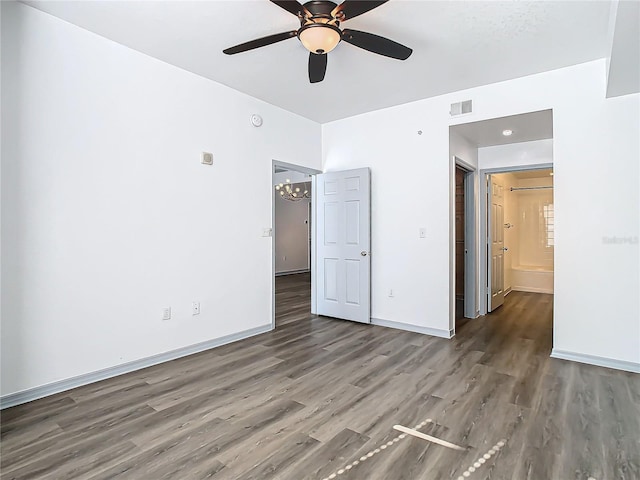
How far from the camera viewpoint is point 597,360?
329 cm

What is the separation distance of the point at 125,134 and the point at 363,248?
2.95m

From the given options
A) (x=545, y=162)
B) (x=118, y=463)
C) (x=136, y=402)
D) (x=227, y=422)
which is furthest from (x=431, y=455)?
(x=545, y=162)

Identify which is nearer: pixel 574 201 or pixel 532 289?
pixel 574 201

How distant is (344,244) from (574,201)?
2.61 metres

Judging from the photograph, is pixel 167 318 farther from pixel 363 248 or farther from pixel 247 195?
pixel 363 248

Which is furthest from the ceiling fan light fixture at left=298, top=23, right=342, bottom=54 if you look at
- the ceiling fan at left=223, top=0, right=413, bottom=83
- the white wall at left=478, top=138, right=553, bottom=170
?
the white wall at left=478, top=138, right=553, bottom=170

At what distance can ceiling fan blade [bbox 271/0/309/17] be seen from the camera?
214 cm

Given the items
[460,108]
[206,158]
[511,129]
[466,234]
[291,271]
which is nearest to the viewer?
[206,158]

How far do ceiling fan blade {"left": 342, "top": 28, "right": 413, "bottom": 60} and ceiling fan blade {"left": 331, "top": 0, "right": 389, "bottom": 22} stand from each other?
150 millimetres

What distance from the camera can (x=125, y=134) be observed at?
309 centimetres

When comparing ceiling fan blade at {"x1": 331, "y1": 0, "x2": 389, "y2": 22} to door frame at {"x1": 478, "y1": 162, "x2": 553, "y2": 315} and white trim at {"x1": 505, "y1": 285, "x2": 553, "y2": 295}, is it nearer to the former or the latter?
door frame at {"x1": 478, "y1": 162, "x2": 553, "y2": 315}

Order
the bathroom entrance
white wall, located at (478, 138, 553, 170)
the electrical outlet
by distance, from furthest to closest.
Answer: the bathroom entrance, white wall, located at (478, 138, 553, 170), the electrical outlet

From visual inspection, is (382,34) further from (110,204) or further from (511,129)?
(110,204)

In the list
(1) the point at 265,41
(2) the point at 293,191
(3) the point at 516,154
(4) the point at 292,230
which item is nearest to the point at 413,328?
(3) the point at 516,154
